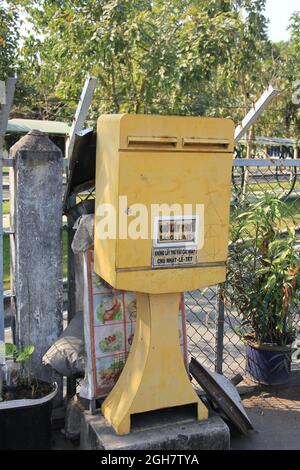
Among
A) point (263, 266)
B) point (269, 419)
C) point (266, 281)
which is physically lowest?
point (269, 419)

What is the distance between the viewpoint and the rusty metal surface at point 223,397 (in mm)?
2926

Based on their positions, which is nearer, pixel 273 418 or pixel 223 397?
pixel 223 397

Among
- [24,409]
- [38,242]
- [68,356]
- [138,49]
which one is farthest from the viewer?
[138,49]

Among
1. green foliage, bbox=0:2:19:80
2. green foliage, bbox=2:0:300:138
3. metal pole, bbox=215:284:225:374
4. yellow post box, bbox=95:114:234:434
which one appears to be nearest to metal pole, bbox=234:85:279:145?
yellow post box, bbox=95:114:234:434

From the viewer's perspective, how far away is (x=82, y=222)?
2.84m

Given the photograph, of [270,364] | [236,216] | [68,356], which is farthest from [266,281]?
[68,356]

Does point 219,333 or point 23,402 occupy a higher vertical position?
point 219,333

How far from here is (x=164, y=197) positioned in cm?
254

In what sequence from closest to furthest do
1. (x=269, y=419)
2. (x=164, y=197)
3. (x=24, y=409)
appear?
1. (x=164, y=197)
2. (x=24, y=409)
3. (x=269, y=419)

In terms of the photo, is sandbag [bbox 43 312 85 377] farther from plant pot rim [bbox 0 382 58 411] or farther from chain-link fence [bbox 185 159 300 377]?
chain-link fence [bbox 185 159 300 377]

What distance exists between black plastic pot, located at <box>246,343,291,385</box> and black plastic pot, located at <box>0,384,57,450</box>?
157 centimetres

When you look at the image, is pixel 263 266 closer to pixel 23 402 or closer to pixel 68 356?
pixel 68 356

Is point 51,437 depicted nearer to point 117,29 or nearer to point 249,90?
point 117,29

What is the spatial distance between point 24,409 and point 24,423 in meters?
0.08
